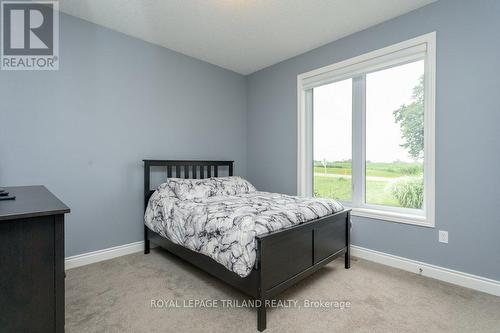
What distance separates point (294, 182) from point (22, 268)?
2.96 m

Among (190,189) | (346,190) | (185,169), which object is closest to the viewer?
(190,189)

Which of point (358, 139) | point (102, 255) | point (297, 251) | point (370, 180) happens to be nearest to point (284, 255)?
point (297, 251)

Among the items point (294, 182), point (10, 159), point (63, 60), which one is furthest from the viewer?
point (294, 182)

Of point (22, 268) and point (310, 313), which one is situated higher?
point (22, 268)

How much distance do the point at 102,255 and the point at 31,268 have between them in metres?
1.89

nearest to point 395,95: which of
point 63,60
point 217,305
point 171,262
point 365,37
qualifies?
point 365,37

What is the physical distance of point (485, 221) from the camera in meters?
2.07

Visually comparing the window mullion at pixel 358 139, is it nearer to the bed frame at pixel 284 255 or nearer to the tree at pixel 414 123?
the tree at pixel 414 123

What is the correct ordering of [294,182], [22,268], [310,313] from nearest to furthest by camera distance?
[22,268] < [310,313] < [294,182]

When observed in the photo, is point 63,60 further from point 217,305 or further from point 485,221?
point 485,221

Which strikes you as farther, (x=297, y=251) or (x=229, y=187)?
(x=229, y=187)

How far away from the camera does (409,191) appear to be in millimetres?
2635

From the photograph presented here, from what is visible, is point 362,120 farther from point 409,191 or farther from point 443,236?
point 443,236

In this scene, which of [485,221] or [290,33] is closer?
[485,221]
